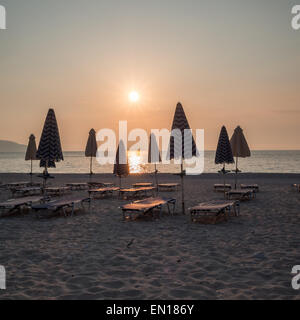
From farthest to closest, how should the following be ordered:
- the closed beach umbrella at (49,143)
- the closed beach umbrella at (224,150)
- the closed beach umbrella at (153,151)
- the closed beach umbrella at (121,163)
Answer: the closed beach umbrella at (153,151)
the closed beach umbrella at (121,163)
the closed beach umbrella at (224,150)
the closed beach umbrella at (49,143)

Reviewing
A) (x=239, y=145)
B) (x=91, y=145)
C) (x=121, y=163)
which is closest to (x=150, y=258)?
(x=121, y=163)

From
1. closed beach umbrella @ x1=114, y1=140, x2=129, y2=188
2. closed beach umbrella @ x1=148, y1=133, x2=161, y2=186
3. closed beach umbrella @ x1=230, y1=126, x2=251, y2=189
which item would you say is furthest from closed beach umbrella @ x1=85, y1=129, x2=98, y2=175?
closed beach umbrella @ x1=230, y1=126, x2=251, y2=189

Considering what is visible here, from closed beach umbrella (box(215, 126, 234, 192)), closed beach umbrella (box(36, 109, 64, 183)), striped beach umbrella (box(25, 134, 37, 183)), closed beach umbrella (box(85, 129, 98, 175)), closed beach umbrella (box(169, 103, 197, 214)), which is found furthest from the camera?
striped beach umbrella (box(25, 134, 37, 183))

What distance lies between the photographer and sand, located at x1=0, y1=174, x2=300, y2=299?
4586 mm

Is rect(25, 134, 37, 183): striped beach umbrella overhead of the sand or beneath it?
overhead

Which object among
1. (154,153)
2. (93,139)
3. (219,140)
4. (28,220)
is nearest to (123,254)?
(28,220)

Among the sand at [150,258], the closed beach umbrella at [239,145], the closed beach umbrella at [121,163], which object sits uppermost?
the closed beach umbrella at [239,145]

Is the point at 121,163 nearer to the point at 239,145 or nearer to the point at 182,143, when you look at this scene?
the point at 182,143

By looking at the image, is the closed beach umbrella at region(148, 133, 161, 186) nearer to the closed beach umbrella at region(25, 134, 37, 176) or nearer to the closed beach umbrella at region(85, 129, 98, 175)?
the closed beach umbrella at region(85, 129, 98, 175)

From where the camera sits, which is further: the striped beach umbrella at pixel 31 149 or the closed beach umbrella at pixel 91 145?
the striped beach umbrella at pixel 31 149

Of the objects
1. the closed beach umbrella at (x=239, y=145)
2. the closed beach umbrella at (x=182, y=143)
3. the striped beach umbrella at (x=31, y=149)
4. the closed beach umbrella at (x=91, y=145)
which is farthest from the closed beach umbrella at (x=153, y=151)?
the striped beach umbrella at (x=31, y=149)

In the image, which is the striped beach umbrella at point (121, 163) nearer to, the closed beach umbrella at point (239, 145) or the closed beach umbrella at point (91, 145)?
the closed beach umbrella at point (91, 145)

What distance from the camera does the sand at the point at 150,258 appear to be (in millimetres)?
4586
